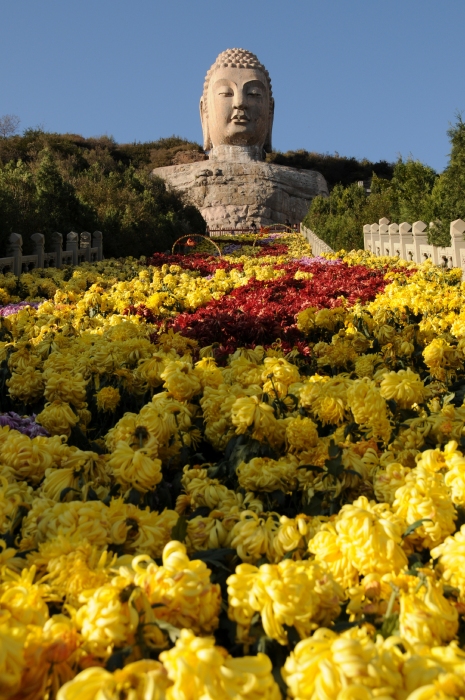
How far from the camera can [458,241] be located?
9.44 m

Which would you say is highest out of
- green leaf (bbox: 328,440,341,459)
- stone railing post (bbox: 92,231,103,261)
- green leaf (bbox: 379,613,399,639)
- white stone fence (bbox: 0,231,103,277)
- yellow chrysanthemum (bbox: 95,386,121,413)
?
stone railing post (bbox: 92,231,103,261)

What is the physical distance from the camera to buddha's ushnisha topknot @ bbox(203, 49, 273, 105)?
32.6 metres

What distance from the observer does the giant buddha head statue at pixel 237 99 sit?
32.4 meters

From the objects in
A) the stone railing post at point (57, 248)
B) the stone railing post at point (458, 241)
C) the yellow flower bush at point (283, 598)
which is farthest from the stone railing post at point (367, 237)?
the yellow flower bush at point (283, 598)

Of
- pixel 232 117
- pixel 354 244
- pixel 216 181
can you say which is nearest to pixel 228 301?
pixel 354 244

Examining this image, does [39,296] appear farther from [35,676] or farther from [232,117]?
[232,117]

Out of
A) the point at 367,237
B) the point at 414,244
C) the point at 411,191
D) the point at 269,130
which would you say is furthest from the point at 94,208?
the point at 269,130

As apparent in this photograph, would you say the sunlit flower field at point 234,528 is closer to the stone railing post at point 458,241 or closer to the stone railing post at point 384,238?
the stone railing post at point 458,241

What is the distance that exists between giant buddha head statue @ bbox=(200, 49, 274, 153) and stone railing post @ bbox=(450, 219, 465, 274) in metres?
25.8

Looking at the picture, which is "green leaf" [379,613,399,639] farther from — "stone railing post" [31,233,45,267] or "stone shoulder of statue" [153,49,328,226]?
"stone shoulder of statue" [153,49,328,226]

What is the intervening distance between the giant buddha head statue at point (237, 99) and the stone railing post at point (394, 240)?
2110 centimetres

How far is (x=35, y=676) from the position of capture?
960 millimetres

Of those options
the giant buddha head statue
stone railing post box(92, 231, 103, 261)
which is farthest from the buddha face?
stone railing post box(92, 231, 103, 261)

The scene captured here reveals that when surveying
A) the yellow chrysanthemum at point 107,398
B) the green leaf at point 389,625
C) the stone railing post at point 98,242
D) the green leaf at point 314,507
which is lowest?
the green leaf at point 389,625
